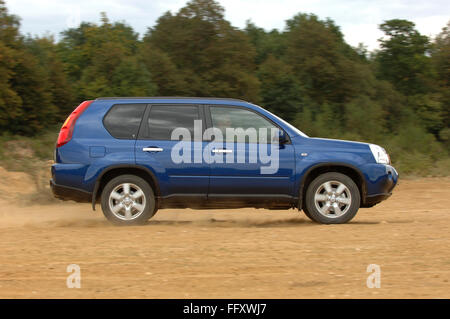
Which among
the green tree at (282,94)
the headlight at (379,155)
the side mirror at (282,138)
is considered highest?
the green tree at (282,94)

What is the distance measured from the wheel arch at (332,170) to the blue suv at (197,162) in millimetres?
16

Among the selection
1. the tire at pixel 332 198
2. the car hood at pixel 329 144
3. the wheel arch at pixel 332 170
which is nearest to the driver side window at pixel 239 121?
the car hood at pixel 329 144

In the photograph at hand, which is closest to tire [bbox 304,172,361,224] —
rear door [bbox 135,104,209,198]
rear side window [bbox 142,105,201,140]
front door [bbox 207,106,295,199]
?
front door [bbox 207,106,295,199]

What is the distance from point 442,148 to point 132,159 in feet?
64.3

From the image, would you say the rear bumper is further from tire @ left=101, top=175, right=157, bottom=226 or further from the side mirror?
the side mirror

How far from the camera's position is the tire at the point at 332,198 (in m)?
8.32

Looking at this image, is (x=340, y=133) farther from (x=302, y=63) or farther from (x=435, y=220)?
(x=435, y=220)

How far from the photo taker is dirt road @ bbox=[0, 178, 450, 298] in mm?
5090

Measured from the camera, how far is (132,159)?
8.16 metres

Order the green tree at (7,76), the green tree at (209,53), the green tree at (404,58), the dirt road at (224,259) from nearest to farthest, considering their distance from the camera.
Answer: the dirt road at (224,259), the green tree at (7,76), the green tree at (209,53), the green tree at (404,58)

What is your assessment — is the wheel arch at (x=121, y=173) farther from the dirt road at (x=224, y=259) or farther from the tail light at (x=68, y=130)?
the tail light at (x=68, y=130)

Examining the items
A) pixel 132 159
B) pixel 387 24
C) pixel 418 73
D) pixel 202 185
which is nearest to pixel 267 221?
pixel 202 185

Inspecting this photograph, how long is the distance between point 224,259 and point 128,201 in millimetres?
2552

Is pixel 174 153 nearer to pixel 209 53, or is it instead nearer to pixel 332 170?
pixel 332 170
